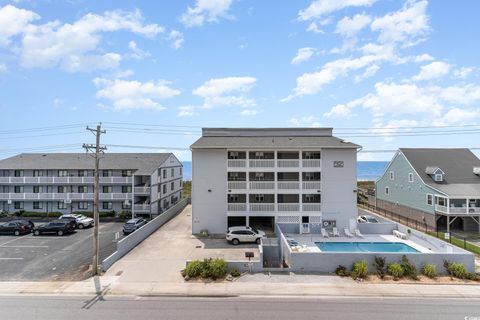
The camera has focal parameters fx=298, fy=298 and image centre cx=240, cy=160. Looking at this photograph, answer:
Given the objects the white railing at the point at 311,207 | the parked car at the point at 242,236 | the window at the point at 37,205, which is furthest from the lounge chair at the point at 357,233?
the window at the point at 37,205

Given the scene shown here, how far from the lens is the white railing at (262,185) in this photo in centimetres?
3145

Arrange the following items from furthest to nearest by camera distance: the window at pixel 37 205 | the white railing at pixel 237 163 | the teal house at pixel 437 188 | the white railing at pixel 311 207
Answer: the window at pixel 37 205 < the teal house at pixel 437 188 < the white railing at pixel 237 163 < the white railing at pixel 311 207

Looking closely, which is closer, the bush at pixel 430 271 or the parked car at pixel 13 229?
the bush at pixel 430 271

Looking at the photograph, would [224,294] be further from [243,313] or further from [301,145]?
[301,145]

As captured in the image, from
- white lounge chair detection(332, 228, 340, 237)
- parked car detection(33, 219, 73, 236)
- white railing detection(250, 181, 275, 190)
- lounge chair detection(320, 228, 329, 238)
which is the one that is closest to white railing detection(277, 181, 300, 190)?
white railing detection(250, 181, 275, 190)

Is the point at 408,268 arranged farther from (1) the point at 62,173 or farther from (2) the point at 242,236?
(1) the point at 62,173

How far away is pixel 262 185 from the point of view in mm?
31484

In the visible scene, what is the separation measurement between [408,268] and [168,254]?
57.5ft

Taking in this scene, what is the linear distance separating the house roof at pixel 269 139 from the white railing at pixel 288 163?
5.40ft

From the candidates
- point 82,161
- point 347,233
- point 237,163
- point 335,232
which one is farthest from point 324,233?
point 82,161

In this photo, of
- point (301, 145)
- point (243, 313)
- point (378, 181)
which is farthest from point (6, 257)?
point (378, 181)

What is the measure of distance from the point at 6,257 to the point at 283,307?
74.3ft

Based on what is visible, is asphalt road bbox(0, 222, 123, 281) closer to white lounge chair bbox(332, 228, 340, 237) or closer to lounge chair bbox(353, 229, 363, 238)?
white lounge chair bbox(332, 228, 340, 237)

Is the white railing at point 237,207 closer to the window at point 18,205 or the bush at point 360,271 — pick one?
the bush at point 360,271
